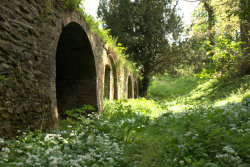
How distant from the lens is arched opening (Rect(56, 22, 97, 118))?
577 cm

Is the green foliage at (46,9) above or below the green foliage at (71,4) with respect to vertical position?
below

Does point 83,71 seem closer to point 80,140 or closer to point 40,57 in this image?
point 40,57

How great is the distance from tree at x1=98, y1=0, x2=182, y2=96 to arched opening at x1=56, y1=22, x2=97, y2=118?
864 centimetres

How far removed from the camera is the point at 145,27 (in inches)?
580

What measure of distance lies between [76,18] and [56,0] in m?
0.82

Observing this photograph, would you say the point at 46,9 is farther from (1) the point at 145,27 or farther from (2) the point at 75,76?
(1) the point at 145,27

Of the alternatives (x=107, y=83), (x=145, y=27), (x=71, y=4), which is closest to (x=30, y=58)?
(x=71, y=4)

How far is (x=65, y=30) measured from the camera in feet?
16.3

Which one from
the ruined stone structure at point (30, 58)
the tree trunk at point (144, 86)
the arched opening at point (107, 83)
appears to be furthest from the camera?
the tree trunk at point (144, 86)

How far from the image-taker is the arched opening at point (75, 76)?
577cm

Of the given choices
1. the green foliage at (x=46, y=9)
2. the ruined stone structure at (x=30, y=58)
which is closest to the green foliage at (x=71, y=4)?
the ruined stone structure at (x=30, y=58)

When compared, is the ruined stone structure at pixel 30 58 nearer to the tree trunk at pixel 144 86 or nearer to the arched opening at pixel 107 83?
the arched opening at pixel 107 83

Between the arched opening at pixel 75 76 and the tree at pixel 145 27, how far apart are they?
8.64 m

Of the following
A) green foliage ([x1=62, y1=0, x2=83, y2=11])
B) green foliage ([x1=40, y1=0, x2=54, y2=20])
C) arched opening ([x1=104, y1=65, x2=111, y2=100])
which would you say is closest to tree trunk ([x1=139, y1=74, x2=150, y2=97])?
arched opening ([x1=104, y1=65, x2=111, y2=100])
